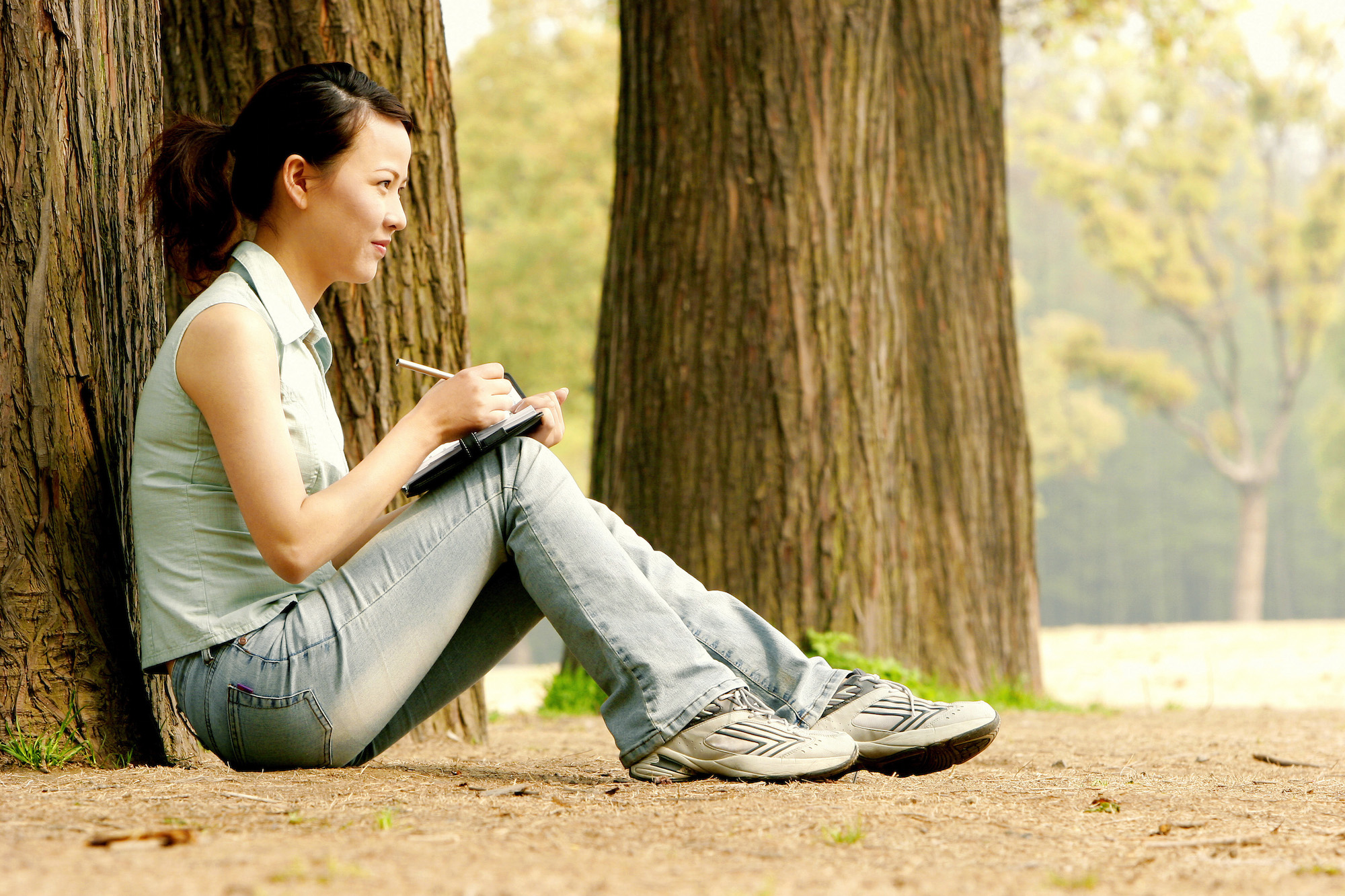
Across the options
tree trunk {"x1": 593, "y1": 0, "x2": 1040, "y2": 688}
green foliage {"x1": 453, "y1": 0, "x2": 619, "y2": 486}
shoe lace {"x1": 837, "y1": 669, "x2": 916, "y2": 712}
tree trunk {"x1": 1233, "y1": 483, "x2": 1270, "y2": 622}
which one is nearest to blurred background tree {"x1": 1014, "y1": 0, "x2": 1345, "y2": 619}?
tree trunk {"x1": 1233, "y1": 483, "x2": 1270, "y2": 622}

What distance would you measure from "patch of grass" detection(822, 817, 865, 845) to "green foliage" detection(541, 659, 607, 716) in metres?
2.96

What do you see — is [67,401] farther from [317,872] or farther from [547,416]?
[317,872]

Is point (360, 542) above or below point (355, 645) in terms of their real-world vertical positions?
above

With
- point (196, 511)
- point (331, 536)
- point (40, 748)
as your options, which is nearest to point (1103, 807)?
point (331, 536)

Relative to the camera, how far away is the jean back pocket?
7.21 ft

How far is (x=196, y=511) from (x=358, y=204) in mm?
650

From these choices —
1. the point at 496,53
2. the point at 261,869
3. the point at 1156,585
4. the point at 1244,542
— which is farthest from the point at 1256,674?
the point at 1156,585

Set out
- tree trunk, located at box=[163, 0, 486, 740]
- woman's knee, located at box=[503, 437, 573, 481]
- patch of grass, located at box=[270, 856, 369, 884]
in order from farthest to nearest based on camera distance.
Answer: tree trunk, located at box=[163, 0, 486, 740] < woman's knee, located at box=[503, 437, 573, 481] < patch of grass, located at box=[270, 856, 369, 884]

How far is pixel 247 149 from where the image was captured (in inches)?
93.6

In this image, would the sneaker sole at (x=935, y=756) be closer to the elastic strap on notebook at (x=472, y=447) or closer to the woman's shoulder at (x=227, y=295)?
the elastic strap on notebook at (x=472, y=447)

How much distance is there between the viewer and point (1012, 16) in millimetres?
10094

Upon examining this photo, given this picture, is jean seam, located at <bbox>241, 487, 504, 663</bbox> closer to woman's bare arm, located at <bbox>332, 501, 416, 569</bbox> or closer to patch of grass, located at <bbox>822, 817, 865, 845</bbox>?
woman's bare arm, located at <bbox>332, 501, 416, 569</bbox>

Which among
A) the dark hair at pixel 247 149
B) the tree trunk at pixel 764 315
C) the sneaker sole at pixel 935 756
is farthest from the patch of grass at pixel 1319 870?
the tree trunk at pixel 764 315

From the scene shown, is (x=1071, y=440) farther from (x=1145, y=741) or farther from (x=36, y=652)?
(x=36, y=652)
